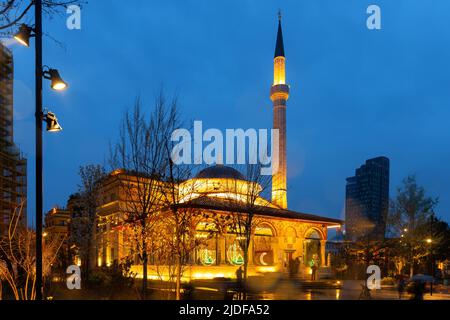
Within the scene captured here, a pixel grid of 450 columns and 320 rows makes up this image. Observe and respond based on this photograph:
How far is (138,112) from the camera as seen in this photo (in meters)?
15.7

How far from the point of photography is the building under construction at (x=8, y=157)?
65062 millimetres

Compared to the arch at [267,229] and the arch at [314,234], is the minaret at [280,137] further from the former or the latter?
the arch at [267,229]

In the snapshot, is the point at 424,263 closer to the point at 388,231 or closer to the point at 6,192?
the point at 388,231

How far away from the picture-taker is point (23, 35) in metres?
9.27

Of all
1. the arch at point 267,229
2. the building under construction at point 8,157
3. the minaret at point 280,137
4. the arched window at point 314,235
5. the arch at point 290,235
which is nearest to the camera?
the arch at point 267,229

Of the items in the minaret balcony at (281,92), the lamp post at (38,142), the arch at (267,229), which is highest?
the minaret balcony at (281,92)

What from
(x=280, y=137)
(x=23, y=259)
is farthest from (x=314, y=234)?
(x=23, y=259)

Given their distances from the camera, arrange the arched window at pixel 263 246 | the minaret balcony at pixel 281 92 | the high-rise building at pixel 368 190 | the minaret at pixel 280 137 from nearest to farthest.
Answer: the arched window at pixel 263 246
the minaret at pixel 280 137
the minaret balcony at pixel 281 92
the high-rise building at pixel 368 190

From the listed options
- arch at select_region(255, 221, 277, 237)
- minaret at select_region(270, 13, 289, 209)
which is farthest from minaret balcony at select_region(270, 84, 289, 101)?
arch at select_region(255, 221, 277, 237)

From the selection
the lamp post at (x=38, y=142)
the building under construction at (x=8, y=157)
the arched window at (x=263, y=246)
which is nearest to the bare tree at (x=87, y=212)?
the arched window at (x=263, y=246)

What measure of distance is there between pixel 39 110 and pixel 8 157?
207 ft

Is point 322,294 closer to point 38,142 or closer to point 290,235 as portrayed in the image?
point 290,235

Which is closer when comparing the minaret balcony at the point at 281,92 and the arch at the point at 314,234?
the arch at the point at 314,234

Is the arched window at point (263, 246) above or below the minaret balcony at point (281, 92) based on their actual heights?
below
